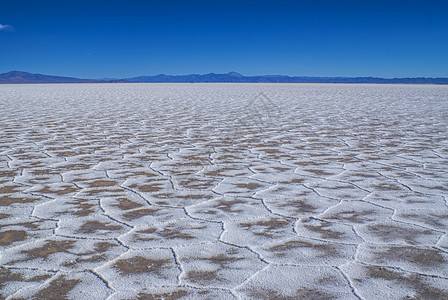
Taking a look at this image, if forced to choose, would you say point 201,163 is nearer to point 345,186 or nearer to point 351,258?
point 345,186

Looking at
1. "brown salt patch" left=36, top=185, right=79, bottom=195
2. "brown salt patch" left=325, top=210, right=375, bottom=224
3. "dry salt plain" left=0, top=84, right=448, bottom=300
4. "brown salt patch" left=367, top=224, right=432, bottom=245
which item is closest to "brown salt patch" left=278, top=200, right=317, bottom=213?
"dry salt plain" left=0, top=84, right=448, bottom=300

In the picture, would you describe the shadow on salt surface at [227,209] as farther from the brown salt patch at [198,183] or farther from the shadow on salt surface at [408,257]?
the shadow on salt surface at [408,257]

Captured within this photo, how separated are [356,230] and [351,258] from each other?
1.03 feet

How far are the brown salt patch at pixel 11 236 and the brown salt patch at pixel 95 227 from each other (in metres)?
0.23

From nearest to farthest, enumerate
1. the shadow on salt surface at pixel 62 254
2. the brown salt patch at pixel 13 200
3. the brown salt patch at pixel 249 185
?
the shadow on salt surface at pixel 62 254 < the brown salt patch at pixel 13 200 < the brown salt patch at pixel 249 185

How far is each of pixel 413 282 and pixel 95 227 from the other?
133cm

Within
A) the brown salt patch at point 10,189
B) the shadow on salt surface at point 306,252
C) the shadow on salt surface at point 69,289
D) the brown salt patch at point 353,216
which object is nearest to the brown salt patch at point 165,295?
the shadow on salt surface at point 69,289

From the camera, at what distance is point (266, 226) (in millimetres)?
2012

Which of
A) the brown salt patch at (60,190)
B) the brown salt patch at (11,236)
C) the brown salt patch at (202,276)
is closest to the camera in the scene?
the brown salt patch at (202,276)

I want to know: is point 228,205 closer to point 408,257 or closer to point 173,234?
point 173,234

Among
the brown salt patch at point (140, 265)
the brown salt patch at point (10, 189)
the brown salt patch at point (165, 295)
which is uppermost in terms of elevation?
the brown salt patch at point (165, 295)

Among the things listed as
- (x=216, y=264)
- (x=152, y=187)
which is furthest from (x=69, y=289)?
(x=152, y=187)

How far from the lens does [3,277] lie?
1.50 metres

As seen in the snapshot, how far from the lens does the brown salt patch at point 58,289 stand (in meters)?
1.38
